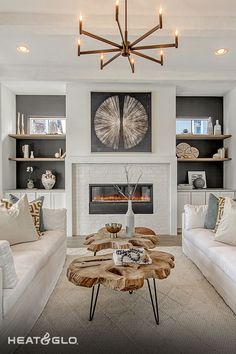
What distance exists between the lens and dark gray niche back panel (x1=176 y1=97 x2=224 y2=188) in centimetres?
621

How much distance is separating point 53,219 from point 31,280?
1.40m

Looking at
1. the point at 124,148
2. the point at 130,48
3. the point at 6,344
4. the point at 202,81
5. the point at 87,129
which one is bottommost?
the point at 6,344

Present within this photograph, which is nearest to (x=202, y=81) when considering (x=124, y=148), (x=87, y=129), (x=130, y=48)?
(x=124, y=148)

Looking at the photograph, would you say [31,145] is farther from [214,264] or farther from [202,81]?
[214,264]

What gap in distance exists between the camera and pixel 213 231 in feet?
11.3

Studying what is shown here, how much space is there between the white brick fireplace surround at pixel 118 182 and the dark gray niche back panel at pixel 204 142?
880 millimetres

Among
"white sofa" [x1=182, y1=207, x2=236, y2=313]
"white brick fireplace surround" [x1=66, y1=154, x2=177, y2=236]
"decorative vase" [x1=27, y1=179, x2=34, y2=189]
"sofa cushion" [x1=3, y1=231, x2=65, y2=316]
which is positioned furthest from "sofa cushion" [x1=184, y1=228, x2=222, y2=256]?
"decorative vase" [x1=27, y1=179, x2=34, y2=189]

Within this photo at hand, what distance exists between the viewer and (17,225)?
9.16 ft

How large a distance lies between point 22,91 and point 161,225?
3.90 meters

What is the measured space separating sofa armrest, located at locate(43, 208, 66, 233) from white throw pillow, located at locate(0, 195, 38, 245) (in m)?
0.53

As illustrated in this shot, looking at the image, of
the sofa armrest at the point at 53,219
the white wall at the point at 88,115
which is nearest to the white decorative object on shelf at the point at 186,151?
the white wall at the point at 88,115

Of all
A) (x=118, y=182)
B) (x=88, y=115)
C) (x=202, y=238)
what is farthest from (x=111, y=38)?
(x=202, y=238)

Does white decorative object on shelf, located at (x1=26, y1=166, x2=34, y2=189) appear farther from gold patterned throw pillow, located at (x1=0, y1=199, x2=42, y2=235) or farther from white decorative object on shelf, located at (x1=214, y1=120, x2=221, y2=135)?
white decorative object on shelf, located at (x1=214, y1=120, x2=221, y2=135)

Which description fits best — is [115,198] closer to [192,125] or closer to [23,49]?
[192,125]
